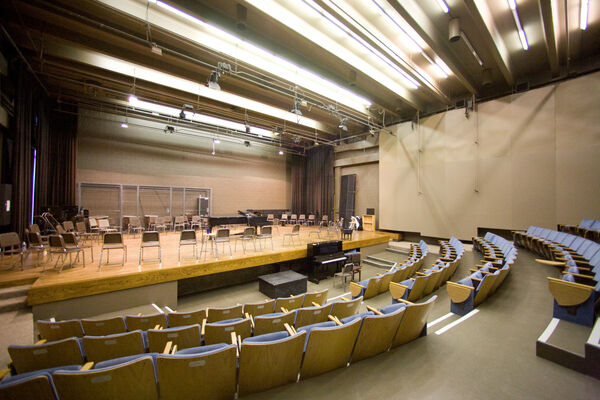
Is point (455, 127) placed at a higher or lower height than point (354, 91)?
lower

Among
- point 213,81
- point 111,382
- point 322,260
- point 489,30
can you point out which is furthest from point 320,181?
point 111,382

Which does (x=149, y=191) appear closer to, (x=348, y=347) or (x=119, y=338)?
(x=119, y=338)

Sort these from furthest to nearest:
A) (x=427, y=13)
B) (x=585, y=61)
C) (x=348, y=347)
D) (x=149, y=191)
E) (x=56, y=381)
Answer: (x=149, y=191), (x=585, y=61), (x=427, y=13), (x=348, y=347), (x=56, y=381)

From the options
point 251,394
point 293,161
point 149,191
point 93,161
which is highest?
point 293,161

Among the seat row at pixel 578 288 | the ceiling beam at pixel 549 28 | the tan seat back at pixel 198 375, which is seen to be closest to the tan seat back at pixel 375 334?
the tan seat back at pixel 198 375

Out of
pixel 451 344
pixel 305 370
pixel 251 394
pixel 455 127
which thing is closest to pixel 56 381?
pixel 251 394

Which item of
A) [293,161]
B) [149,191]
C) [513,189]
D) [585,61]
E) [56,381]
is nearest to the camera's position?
[56,381]

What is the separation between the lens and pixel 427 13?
4.69 meters

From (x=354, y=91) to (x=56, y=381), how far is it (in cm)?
775

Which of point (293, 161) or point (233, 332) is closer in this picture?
point (233, 332)

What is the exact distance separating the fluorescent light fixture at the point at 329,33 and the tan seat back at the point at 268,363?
469 cm

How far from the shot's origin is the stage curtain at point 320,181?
12867mm

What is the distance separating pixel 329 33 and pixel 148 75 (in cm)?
490

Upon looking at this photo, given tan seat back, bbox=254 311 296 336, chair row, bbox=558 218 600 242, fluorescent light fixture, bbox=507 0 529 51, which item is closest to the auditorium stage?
tan seat back, bbox=254 311 296 336
